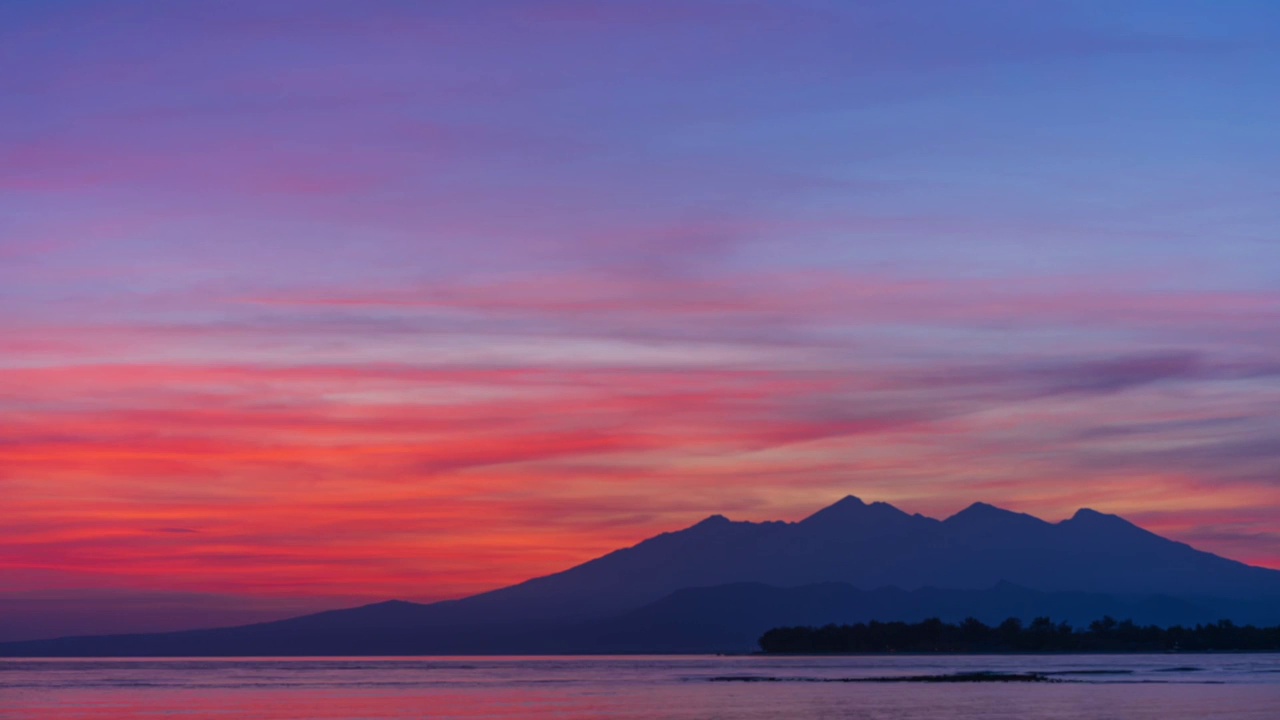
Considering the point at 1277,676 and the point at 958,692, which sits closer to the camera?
the point at 958,692

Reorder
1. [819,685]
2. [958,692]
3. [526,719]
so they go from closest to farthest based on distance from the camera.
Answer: [526,719], [958,692], [819,685]

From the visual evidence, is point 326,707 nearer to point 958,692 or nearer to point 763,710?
point 763,710

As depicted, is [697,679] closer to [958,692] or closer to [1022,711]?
[958,692]

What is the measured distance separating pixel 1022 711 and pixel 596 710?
24.6 m

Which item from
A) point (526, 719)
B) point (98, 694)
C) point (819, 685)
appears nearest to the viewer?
point (526, 719)

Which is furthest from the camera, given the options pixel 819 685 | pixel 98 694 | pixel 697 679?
pixel 697 679

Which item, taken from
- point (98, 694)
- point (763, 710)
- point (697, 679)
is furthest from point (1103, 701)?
point (98, 694)

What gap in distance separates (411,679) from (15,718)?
70.3m

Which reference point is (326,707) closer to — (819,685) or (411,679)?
(819,685)

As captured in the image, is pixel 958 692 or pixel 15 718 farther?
pixel 958 692

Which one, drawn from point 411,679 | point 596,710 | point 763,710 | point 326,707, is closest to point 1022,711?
point 763,710

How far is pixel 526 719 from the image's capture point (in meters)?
82.2

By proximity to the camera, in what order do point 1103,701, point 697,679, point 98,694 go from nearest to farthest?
point 1103,701, point 98,694, point 697,679

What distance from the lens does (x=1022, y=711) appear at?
85000 mm
